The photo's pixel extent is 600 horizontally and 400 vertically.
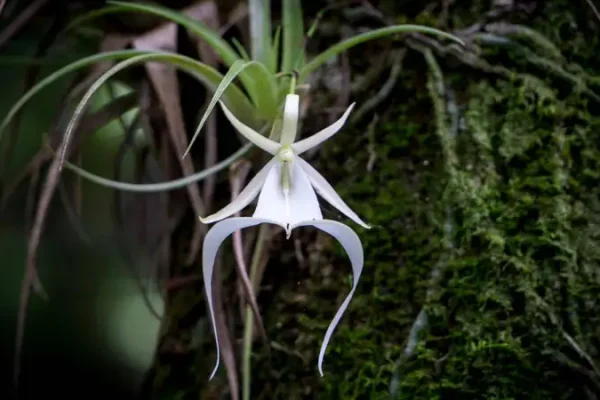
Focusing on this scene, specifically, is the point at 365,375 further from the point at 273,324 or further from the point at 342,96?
the point at 342,96

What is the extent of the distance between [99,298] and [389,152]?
2.75ft

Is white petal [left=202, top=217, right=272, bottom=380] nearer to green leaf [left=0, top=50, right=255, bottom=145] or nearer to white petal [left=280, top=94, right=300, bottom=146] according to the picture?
white petal [left=280, top=94, right=300, bottom=146]

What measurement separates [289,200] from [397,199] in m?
0.24

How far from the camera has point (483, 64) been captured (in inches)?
30.5

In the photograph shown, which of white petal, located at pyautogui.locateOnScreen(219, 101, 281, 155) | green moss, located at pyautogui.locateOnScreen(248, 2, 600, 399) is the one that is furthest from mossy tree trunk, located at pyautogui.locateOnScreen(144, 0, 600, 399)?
white petal, located at pyautogui.locateOnScreen(219, 101, 281, 155)

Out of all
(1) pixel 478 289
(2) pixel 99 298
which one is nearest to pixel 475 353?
(1) pixel 478 289

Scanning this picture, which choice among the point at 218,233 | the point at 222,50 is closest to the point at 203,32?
the point at 222,50

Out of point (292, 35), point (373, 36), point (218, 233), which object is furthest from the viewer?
point (292, 35)

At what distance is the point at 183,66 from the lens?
0.73 meters

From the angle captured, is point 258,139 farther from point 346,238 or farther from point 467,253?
point 467,253

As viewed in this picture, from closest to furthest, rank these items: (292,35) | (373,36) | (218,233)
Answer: (218,233) < (373,36) < (292,35)

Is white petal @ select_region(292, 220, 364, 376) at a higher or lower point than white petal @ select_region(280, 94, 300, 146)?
lower

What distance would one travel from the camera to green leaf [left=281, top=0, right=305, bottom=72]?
2.44ft

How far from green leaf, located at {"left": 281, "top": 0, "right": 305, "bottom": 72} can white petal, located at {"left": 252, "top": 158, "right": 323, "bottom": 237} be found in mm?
237
